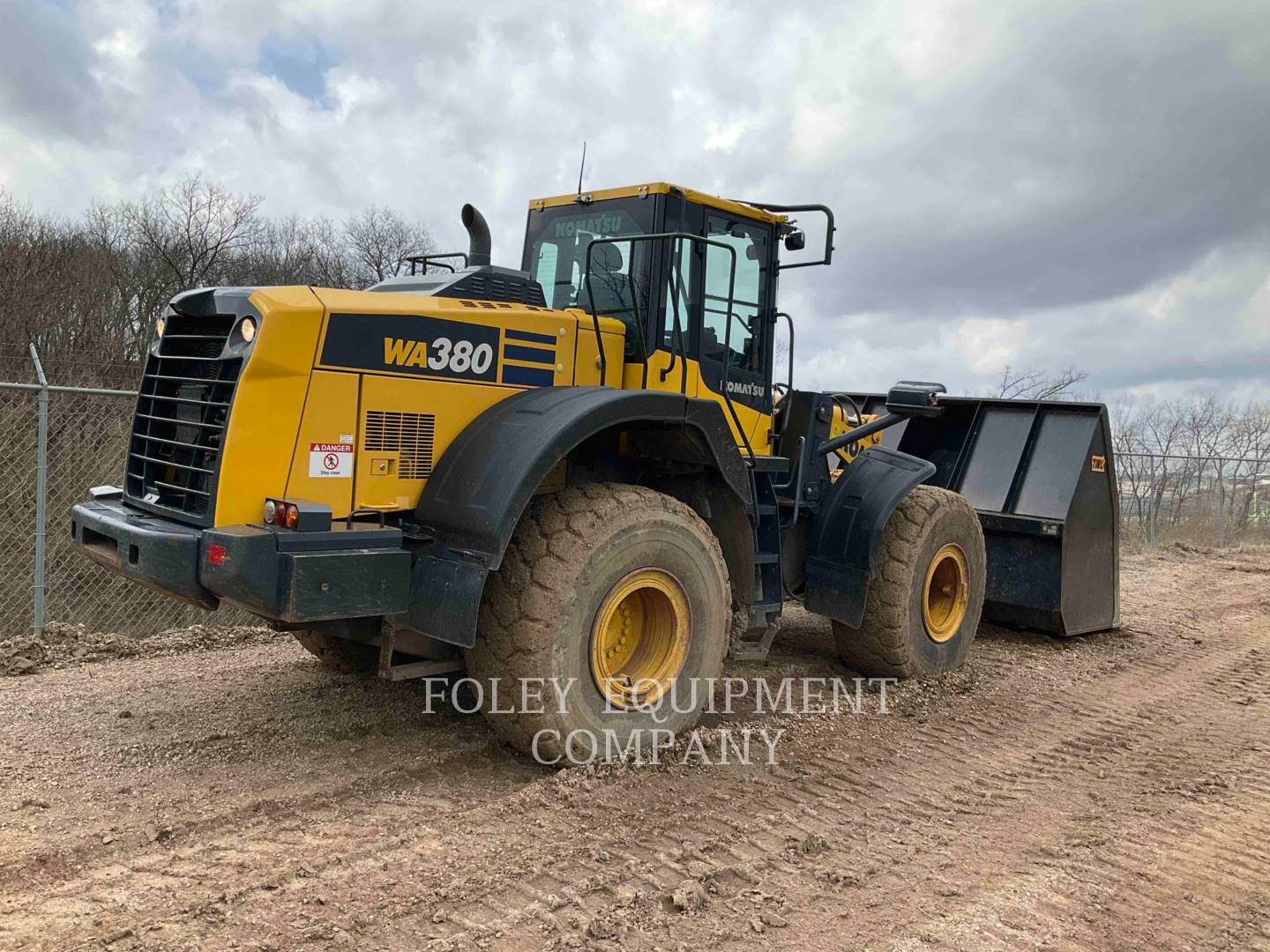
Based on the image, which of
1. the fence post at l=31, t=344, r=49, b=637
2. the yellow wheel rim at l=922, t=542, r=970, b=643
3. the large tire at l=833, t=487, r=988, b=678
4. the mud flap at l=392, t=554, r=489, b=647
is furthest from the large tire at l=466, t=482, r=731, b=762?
the fence post at l=31, t=344, r=49, b=637

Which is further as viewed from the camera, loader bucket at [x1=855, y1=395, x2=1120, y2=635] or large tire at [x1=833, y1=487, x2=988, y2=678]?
loader bucket at [x1=855, y1=395, x2=1120, y2=635]

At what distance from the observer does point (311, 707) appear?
209 inches

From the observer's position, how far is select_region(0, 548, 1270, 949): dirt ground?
323 centimetres

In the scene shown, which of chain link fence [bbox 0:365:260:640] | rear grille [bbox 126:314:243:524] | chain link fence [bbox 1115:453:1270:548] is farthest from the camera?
chain link fence [bbox 1115:453:1270:548]

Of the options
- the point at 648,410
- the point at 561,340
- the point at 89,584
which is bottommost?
the point at 89,584

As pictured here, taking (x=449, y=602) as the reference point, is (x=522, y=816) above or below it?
below

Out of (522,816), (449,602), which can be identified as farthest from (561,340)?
(522,816)

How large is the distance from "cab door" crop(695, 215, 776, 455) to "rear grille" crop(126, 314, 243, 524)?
99.0 inches

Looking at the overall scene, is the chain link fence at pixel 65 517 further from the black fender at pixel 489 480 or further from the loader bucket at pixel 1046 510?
the loader bucket at pixel 1046 510

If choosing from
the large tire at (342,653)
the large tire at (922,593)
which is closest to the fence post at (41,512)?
the large tire at (342,653)

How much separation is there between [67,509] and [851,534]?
8.95 m

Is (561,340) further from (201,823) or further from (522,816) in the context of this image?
(201,823)

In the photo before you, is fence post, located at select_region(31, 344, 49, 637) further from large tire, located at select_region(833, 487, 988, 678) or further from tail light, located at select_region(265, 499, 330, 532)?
large tire, located at select_region(833, 487, 988, 678)

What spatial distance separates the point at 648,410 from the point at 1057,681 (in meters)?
4.04
